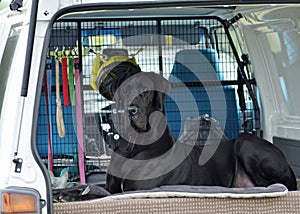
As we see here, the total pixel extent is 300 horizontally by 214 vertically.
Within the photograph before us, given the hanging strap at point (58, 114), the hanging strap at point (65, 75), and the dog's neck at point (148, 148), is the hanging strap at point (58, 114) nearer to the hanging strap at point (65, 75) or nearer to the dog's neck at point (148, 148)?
the hanging strap at point (65, 75)

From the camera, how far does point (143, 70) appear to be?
14.5ft

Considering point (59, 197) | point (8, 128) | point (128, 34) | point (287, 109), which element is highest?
point (128, 34)

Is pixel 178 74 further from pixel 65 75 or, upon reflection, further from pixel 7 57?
pixel 7 57

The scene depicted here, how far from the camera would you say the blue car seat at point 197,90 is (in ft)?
15.1

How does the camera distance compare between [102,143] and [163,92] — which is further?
[102,143]

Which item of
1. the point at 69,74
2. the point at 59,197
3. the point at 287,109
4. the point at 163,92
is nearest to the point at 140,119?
the point at 163,92

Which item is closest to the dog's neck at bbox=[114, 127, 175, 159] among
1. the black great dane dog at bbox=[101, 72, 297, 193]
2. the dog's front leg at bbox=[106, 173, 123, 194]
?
the black great dane dog at bbox=[101, 72, 297, 193]

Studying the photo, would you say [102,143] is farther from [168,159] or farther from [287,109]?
[287,109]

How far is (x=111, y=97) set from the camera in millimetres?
4055

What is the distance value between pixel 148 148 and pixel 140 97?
0.95ft

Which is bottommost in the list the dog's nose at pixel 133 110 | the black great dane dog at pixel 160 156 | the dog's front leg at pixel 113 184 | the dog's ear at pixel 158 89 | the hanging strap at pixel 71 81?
the dog's front leg at pixel 113 184

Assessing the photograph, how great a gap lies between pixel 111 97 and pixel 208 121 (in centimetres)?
89

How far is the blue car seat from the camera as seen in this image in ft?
15.1

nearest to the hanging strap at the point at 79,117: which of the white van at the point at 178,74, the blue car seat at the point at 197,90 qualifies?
the white van at the point at 178,74
